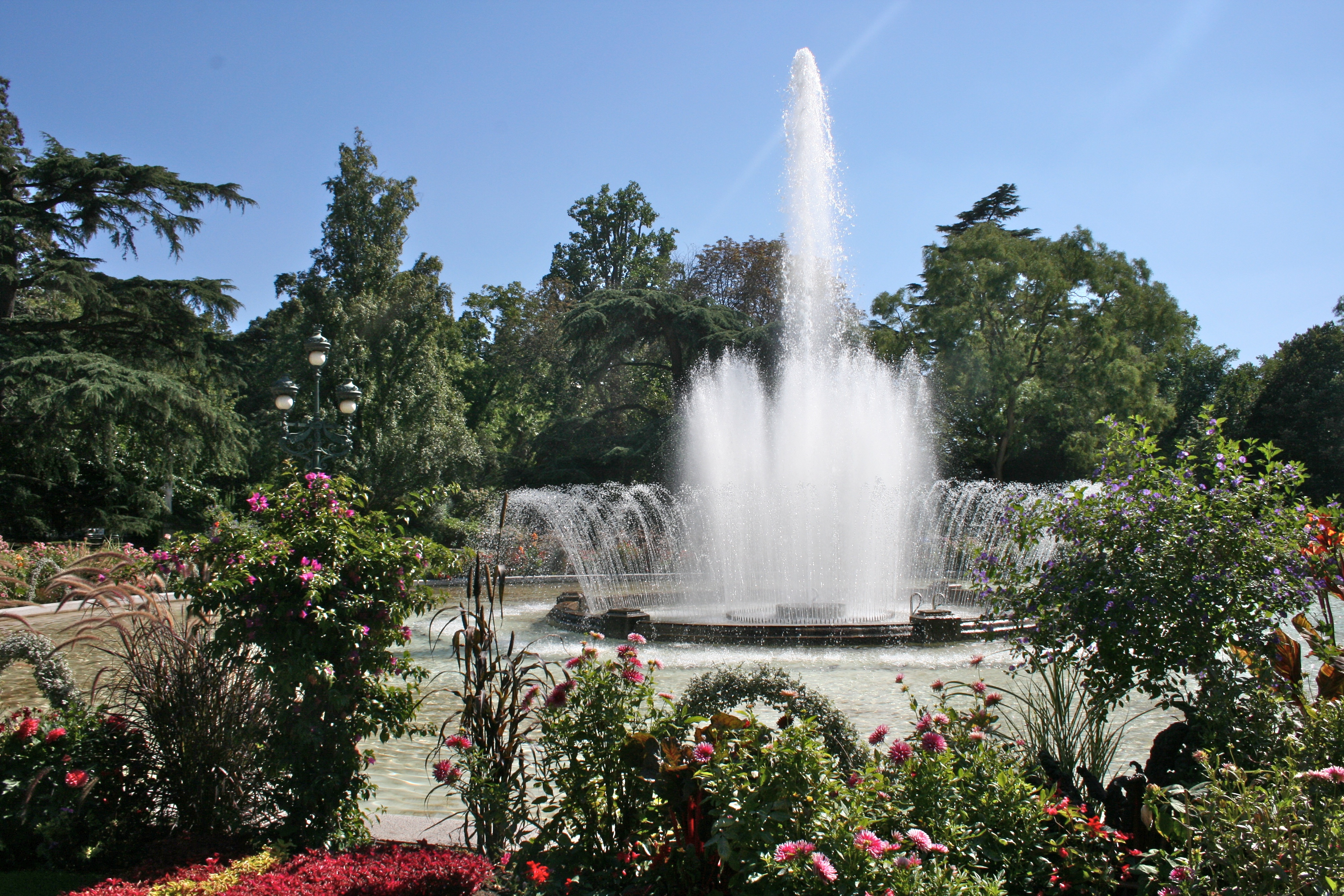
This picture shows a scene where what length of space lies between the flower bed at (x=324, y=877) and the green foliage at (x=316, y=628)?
283 millimetres

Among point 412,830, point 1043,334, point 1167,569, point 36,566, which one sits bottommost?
point 412,830

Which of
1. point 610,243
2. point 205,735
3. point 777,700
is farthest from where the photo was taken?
point 610,243

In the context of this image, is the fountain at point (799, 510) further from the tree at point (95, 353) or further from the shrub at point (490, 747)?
the tree at point (95, 353)

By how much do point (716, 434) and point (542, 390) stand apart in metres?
18.7

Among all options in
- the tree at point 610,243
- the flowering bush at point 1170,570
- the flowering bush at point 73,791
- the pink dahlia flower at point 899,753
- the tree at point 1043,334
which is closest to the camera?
the pink dahlia flower at point 899,753

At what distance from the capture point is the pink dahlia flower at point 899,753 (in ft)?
9.55

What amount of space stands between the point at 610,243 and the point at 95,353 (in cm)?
2940

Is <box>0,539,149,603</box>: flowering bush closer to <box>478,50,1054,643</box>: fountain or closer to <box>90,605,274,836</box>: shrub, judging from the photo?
<box>90,605,274,836</box>: shrub

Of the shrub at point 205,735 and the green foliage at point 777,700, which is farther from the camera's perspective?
the shrub at point 205,735

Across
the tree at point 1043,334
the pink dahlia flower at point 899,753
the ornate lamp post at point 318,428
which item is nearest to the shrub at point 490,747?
the pink dahlia flower at point 899,753

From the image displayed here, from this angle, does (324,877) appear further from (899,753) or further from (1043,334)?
(1043,334)

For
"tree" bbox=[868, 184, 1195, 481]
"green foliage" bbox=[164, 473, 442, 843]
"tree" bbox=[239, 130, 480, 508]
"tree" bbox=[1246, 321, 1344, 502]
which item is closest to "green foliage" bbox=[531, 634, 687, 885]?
"green foliage" bbox=[164, 473, 442, 843]

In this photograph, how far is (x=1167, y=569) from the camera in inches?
148

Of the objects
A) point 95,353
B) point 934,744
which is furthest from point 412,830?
point 95,353
